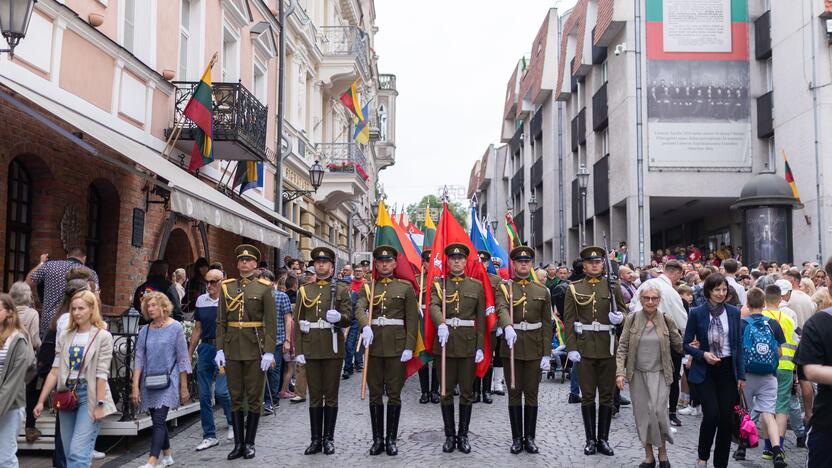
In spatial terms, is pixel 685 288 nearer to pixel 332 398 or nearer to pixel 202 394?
pixel 332 398

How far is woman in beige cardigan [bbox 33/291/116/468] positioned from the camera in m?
6.36

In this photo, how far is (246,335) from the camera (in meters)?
7.96

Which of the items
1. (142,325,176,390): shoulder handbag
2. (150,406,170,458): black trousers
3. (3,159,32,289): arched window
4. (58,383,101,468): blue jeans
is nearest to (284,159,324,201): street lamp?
(3,159,32,289): arched window

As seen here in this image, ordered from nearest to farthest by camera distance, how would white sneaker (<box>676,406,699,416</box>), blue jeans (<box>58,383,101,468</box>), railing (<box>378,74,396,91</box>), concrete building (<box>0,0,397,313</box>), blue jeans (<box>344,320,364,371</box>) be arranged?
blue jeans (<box>58,383,101,468</box>) → concrete building (<box>0,0,397,313</box>) → white sneaker (<box>676,406,699,416</box>) → blue jeans (<box>344,320,364,371</box>) → railing (<box>378,74,396,91</box>)

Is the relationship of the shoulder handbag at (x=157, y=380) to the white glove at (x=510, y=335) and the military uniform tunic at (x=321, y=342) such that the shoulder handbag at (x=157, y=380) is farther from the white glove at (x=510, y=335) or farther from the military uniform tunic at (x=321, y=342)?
the white glove at (x=510, y=335)

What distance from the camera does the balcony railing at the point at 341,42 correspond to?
28.2 meters

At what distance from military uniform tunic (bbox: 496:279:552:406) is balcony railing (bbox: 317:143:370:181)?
18.8 m

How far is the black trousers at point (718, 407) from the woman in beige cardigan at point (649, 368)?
0.32 meters

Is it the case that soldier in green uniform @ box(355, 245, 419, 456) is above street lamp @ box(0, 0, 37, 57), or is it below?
below

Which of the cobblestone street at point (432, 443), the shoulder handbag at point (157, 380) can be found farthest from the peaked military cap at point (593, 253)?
the shoulder handbag at point (157, 380)

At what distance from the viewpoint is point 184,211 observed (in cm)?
1031

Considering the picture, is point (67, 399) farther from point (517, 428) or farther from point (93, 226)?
point (93, 226)

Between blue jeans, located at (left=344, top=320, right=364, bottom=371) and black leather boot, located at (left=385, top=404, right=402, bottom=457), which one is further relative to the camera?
blue jeans, located at (left=344, top=320, right=364, bottom=371)

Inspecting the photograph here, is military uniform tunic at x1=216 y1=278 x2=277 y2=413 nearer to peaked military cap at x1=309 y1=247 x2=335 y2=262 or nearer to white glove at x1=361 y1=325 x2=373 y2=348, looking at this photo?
peaked military cap at x1=309 y1=247 x2=335 y2=262
